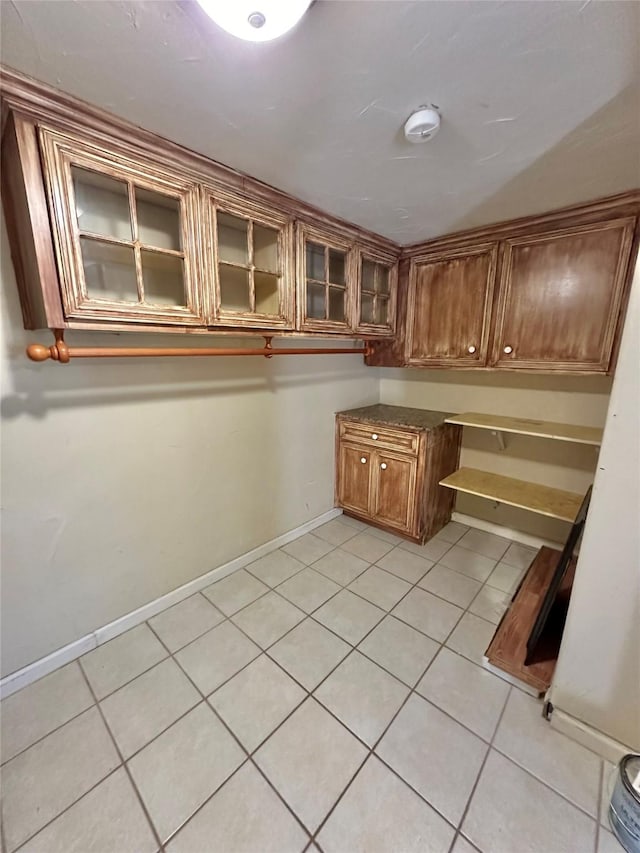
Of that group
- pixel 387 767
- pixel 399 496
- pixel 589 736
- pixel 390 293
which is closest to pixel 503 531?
pixel 399 496

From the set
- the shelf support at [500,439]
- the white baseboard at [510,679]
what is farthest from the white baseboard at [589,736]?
the shelf support at [500,439]

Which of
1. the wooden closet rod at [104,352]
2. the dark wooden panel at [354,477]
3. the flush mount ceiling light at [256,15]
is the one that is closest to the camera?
the flush mount ceiling light at [256,15]

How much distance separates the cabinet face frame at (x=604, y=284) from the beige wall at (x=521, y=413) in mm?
324

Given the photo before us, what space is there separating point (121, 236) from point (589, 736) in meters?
2.51

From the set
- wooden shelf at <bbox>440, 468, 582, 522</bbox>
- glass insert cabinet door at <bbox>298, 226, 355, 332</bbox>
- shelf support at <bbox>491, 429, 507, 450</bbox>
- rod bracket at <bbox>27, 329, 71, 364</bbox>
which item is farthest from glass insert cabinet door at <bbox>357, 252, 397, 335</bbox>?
rod bracket at <bbox>27, 329, 71, 364</bbox>

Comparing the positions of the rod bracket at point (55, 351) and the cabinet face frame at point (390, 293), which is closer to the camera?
the rod bracket at point (55, 351)

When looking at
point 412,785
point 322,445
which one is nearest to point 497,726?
point 412,785

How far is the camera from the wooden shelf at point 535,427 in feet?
6.38

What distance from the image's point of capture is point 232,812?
1.05 meters

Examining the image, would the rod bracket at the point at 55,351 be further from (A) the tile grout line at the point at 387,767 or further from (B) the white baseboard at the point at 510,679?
(B) the white baseboard at the point at 510,679

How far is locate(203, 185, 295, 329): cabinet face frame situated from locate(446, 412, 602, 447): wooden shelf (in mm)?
→ 1406

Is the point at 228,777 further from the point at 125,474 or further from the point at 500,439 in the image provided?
the point at 500,439

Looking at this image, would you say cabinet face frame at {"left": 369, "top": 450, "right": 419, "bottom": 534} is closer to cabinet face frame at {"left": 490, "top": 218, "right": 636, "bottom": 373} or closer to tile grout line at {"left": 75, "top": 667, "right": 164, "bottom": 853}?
cabinet face frame at {"left": 490, "top": 218, "right": 636, "bottom": 373}

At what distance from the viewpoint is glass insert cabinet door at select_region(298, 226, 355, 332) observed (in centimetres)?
185
